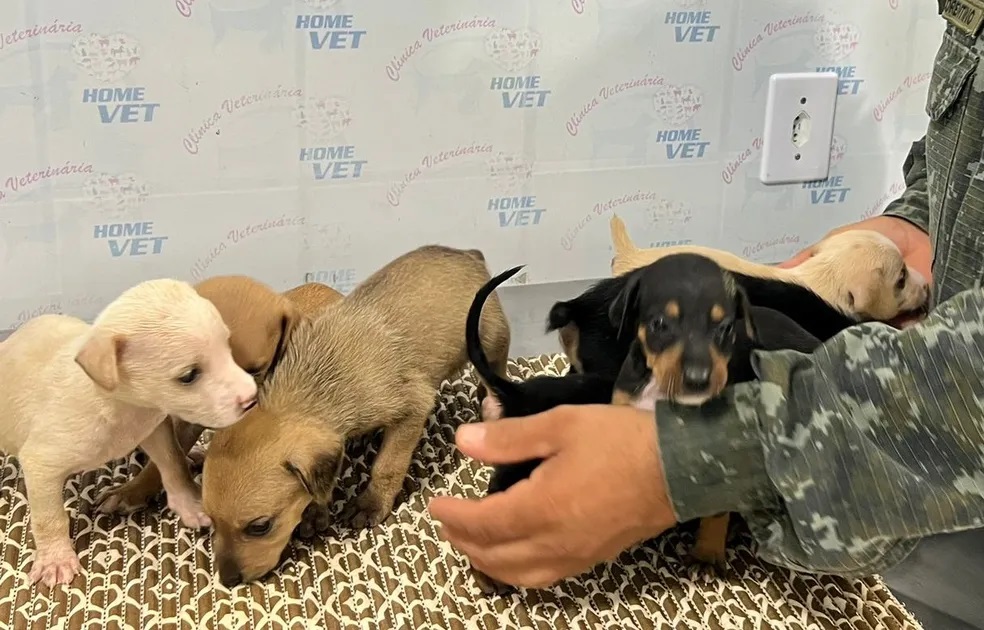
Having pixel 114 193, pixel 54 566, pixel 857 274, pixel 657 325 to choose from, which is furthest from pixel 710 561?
pixel 114 193

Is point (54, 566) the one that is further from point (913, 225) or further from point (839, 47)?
point (839, 47)

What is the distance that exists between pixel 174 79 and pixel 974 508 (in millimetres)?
1346

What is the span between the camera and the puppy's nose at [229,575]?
47.4 inches

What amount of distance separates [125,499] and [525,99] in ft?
3.26

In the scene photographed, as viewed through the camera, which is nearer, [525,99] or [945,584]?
[945,584]

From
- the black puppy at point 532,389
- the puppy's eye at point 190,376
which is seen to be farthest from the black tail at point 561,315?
the puppy's eye at point 190,376

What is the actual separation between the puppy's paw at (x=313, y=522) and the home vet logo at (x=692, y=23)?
1.12m

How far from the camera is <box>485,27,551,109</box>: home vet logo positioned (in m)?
1.73

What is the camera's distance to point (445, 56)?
5.60ft

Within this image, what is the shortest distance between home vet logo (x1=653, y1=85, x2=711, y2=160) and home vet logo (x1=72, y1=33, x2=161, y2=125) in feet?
3.13

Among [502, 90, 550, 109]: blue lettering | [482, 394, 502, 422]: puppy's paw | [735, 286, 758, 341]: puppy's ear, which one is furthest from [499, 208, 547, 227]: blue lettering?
[735, 286, 758, 341]: puppy's ear

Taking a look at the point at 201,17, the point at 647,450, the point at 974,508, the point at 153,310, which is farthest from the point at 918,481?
the point at 201,17

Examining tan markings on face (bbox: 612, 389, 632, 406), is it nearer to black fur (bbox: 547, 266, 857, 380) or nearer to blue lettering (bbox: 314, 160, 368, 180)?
black fur (bbox: 547, 266, 857, 380)

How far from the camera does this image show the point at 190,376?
117 cm
